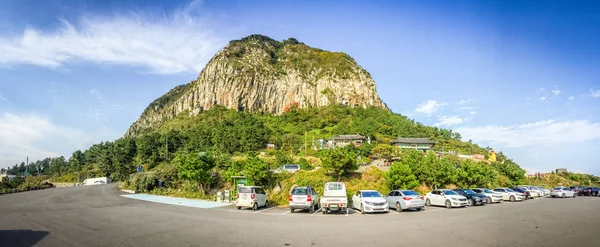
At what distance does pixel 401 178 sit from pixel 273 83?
445ft

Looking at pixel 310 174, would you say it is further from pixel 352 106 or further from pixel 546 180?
pixel 352 106

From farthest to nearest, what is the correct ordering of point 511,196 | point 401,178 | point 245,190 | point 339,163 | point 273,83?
point 273,83 < point 339,163 < point 511,196 < point 401,178 < point 245,190

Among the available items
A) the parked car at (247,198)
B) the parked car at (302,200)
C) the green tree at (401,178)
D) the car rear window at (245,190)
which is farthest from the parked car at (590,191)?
the car rear window at (245,190)

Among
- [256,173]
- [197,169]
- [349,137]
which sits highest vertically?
[349,137]

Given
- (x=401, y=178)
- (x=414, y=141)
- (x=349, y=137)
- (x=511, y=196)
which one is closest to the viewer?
(x=401, y=178)

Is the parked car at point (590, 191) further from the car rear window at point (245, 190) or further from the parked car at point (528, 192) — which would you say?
the car rear window at point (245, 190)

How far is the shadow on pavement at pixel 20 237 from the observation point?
914 cm

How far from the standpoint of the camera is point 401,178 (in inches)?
1044

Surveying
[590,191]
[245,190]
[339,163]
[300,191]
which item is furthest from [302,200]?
[590,191]

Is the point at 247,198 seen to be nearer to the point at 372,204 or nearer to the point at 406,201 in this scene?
the point at 372,204

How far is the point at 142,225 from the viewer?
12539 millimetres

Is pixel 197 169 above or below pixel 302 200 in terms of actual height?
above

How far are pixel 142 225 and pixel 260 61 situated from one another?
16224 centimetres

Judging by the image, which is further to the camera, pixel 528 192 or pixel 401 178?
pixel 528 192
